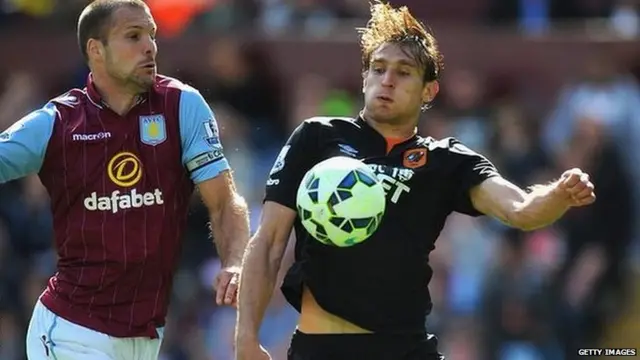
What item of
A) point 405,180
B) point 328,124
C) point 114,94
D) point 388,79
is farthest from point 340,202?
point 114,94

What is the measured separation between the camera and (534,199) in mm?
7324

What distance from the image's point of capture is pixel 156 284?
7875 millimetres

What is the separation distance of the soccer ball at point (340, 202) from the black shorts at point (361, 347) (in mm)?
478

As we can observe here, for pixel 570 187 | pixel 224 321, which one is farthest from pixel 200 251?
pixel 570 187

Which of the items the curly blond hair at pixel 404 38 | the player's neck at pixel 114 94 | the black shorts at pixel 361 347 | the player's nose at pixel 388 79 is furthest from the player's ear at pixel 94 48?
the black shorts at pixel 361 347

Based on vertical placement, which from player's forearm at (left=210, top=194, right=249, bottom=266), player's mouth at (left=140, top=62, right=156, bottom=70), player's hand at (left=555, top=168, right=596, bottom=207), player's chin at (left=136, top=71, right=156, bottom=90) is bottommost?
player's forearm at (left=210, top=194, right=249, bottom=266)

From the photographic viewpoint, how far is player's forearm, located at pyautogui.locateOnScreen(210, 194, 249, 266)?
791cm

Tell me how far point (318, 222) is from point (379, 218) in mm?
286

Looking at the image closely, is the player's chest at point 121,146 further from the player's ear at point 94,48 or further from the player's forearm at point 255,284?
the player's forearm at point 255,284

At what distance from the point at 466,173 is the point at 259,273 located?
1092 mm

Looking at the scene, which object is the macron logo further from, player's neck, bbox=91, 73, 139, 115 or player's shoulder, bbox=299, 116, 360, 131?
player's shoulder, bbox=299, 116, 360, 131

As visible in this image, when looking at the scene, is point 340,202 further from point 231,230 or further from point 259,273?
point 231,230

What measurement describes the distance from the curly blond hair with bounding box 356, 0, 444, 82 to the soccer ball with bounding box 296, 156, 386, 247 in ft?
2.39
